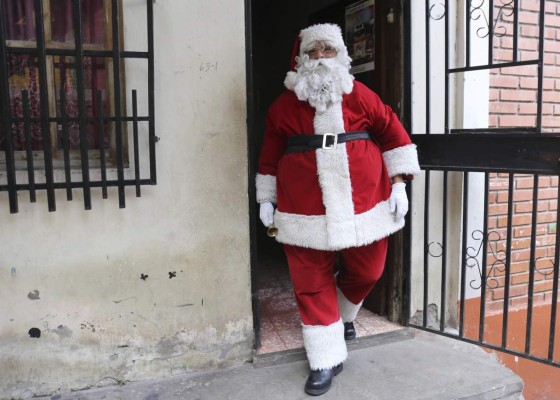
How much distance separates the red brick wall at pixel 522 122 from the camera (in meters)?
2.96

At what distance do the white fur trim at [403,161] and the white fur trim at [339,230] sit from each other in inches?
7.1

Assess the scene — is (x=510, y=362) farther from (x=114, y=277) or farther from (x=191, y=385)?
(x=114, y=277)

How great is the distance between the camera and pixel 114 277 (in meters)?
2.35

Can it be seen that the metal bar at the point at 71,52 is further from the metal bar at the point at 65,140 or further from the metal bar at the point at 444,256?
the metal bar at the point at 444,256

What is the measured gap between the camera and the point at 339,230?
7.32ft

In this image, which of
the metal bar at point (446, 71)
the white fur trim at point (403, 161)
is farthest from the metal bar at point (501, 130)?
the white fur trim at point (403, 161)

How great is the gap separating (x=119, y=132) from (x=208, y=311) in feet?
3.45

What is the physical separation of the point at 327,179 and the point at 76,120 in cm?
122

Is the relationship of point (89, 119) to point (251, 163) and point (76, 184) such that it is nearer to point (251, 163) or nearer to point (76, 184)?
point (76, 184)

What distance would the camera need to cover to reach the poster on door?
3.01 metres

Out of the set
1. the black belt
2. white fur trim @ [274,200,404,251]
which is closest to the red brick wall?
white fur trim @ [274,200,404,251]

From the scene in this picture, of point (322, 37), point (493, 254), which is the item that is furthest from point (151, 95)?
point (493, 254)

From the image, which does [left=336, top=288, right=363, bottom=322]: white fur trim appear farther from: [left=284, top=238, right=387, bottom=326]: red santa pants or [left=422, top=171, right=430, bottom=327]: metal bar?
[left=422, top=171, right=430, bottom=327]: metal bar

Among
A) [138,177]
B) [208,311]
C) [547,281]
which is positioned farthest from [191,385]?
[547,281]
